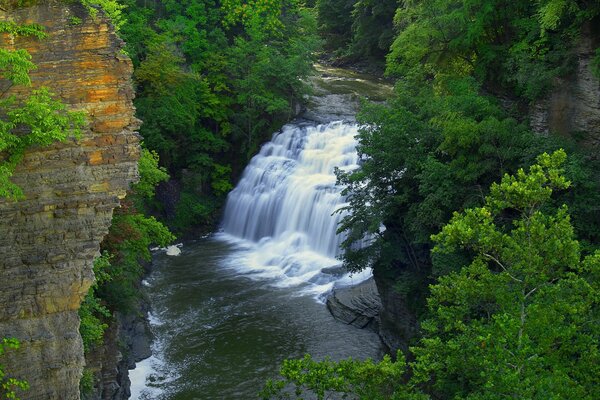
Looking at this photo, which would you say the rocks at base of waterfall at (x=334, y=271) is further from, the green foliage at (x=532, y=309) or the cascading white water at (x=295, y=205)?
the green foliage at (x=532, y=309)

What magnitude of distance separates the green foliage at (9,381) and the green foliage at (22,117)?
81.6 inches

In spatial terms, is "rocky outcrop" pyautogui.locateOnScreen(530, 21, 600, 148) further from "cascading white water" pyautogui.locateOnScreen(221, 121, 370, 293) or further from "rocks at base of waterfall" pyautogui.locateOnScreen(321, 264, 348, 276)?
"rocks at base of waterfall" pyautogui.locateOnScreen(321, 264, 348, 276)

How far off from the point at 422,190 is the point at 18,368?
1100 centimetres

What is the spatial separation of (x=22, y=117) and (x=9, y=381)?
377 cm

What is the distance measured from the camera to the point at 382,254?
64.6 ft

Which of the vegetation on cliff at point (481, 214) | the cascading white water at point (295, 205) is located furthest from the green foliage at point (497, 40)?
the cascading white water at point (295, 205)

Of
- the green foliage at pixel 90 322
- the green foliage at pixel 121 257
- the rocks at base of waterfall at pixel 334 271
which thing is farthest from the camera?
the rocks at base of waterfall at pixel 334 271

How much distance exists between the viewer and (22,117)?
9.16 meters

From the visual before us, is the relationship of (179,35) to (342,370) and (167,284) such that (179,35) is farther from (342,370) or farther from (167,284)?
(342,370)

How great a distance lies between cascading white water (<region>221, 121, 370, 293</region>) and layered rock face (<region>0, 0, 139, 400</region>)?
15.1 meters

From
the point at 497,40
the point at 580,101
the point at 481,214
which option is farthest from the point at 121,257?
the point at 497,40

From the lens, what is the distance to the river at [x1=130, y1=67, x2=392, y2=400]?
19.5 m

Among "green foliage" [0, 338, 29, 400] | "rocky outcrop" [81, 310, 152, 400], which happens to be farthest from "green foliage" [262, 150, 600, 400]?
"rocky outcrop" [81, 310, 152, 400]

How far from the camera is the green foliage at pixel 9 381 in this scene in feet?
31.1
